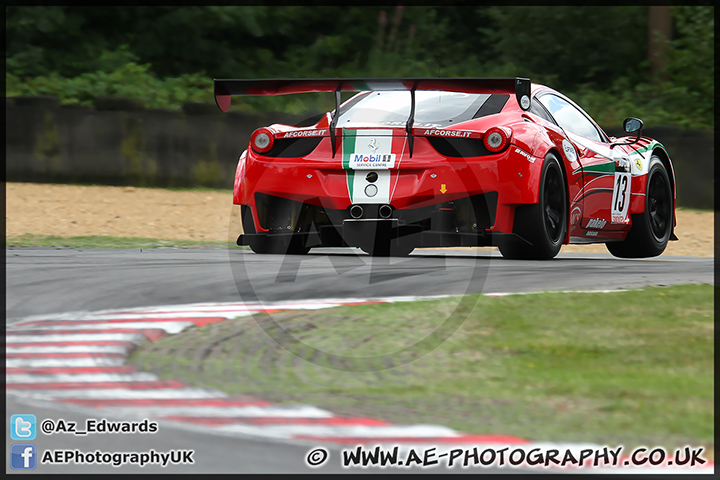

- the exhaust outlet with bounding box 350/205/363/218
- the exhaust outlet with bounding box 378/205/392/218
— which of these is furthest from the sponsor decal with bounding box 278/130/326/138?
the exhaust outlet with bounding box 378/205/392/218

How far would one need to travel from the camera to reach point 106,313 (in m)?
6.10

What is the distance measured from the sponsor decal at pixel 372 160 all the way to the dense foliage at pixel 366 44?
570 inches

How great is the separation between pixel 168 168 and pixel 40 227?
4.86 meters

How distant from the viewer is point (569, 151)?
8469mm

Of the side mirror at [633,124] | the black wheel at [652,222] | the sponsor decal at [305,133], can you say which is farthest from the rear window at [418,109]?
the black wheel at [652,222]

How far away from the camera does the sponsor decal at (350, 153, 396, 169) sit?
768cm

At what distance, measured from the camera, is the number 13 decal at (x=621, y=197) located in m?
9.19

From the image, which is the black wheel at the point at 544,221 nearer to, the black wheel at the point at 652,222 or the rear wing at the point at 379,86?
the rear wing at the point at 379,86

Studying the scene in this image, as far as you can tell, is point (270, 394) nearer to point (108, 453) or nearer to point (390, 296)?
point (108, 453)

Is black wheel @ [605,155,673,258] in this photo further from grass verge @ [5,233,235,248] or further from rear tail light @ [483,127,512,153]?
grass verge @ [5,233,235,248]

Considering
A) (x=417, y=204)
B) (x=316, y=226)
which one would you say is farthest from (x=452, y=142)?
(x=316, y=226)

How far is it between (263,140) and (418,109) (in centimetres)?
119

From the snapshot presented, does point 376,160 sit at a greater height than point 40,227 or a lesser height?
greater

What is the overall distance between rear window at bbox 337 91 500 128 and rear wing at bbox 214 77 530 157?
0.71 ft
